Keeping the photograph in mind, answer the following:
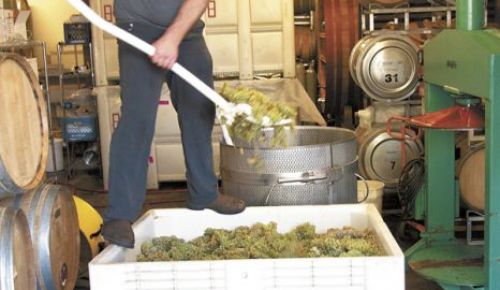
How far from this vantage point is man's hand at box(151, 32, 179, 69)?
279cm

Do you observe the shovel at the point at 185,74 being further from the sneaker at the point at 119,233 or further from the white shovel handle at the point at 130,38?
the sneaker at the point at 119,233

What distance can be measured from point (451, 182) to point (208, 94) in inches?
105

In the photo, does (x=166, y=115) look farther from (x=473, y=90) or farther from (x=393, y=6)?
(x=473, y=90)

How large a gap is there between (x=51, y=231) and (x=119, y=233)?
952 mm

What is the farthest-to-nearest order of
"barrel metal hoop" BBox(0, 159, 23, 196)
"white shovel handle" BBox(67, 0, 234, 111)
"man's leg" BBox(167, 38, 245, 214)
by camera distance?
"barrel metal hoop" BBox(0, 159, 23, 196) → "man's leg" BBox(167, 38, 245, 214) → "white shovel handle" BBox(67, 0, 234, 111)

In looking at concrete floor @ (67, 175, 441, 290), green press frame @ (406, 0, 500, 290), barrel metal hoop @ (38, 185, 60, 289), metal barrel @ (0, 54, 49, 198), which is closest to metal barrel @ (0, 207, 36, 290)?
barrel metal hoop @ (38, 185, 60, 289)

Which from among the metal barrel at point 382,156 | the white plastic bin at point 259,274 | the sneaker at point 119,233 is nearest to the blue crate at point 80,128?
the metal barrel at point 382,156

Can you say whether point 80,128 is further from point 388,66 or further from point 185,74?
point 185,74

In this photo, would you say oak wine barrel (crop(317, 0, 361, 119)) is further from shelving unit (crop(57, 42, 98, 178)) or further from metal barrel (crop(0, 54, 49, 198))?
metal barrel (crop(0, 54, 49, 198))

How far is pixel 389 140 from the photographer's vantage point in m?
6.43

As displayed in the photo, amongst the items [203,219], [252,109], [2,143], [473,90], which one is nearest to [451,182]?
[473,90]

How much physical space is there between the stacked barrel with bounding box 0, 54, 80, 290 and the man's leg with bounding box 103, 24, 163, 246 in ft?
1.66

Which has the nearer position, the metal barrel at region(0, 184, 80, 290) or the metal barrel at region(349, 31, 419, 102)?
the metal barrel at region(0, 184, 80, 290)

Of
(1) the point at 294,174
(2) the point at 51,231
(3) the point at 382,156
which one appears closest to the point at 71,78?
(3) the point at 382,156
